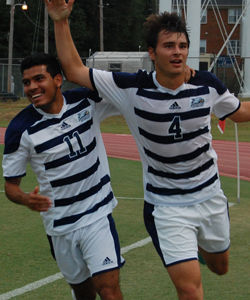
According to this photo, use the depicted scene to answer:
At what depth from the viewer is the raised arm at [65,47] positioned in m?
5.80

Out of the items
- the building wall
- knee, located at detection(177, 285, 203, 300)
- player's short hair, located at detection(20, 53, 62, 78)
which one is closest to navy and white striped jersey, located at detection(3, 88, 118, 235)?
player's short hair, located at detection(20, 53, 62, 78)

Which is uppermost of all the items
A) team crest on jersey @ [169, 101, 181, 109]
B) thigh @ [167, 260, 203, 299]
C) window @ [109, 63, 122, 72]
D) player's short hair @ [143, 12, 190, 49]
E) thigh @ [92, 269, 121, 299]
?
player's short hair @ [143, 12, 190, 49]

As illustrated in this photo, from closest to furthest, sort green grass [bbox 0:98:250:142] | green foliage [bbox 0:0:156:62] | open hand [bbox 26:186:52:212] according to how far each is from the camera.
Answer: open hand [bbox 26:186:52:212], green grass [bbox 0:98:250:142], green foliage [bbox 0:0:156:62]

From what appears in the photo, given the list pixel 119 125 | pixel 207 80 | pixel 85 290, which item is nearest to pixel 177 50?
pixel 207 80

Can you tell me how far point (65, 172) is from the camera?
560cm

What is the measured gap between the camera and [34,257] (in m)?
8.47

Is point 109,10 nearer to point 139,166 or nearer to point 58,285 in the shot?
point 139,166

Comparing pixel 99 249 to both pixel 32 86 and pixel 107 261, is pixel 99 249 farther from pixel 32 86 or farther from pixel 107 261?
pixel 32 86

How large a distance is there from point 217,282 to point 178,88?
2581 millimetres

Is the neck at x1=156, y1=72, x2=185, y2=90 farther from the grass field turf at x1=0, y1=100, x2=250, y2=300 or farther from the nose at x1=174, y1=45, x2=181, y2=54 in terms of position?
the grass field turf at x1=0, y1=100, x2=250, y2=300

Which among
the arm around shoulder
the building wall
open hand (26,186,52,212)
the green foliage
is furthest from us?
the building wall

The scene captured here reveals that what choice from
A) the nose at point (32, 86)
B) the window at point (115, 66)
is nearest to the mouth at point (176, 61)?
the nose at point (32, 86)

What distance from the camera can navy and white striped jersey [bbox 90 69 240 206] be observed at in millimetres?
5602

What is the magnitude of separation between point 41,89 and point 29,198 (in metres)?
0.83
